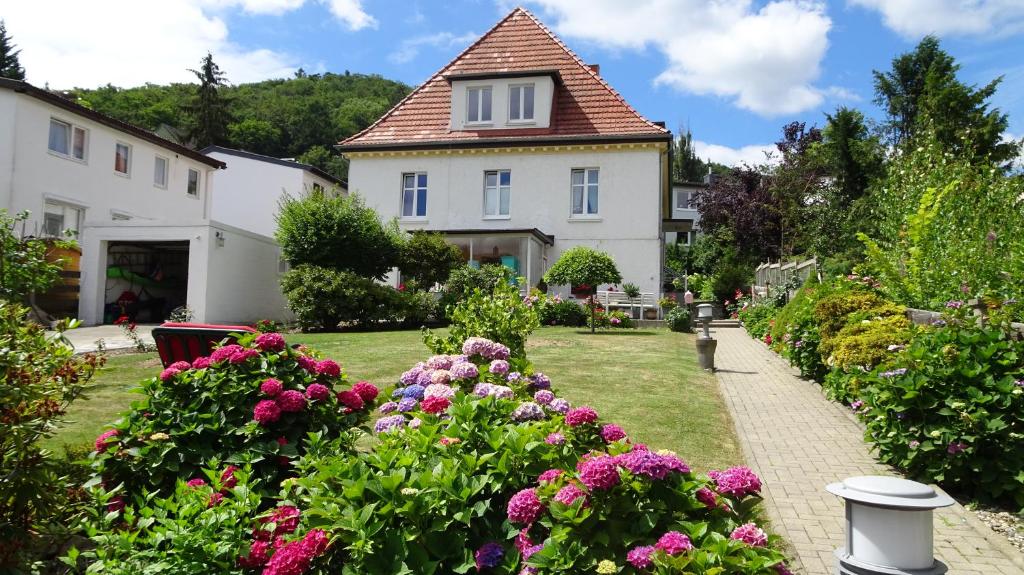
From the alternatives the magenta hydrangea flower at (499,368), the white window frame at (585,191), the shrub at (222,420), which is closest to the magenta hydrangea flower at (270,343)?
the shrub at (222,420)

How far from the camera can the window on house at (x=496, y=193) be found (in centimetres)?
2631

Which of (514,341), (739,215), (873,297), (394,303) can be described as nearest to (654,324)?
(394,303)

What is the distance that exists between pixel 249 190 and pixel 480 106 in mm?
13484

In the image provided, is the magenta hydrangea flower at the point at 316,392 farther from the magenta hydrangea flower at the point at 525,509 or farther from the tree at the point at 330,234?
the tree at the point at 330,234

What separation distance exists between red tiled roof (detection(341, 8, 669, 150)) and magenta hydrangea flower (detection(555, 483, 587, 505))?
23.1 m

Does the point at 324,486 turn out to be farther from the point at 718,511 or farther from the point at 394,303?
the point at 394,303

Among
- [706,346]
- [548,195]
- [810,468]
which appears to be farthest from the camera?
[548,195]

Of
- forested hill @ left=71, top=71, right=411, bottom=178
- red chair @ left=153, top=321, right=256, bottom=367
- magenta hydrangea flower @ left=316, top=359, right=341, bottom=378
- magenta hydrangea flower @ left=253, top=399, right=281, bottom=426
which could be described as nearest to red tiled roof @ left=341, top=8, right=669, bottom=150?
red chair @ left=153, top=321, right=256, bottom=367

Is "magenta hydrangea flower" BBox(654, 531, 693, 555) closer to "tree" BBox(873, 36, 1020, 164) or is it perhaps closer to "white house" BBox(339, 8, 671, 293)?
"white house" BBox(339, 8, 671, 293)

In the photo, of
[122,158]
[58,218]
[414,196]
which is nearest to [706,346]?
[414,196]

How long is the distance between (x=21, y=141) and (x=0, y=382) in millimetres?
21724

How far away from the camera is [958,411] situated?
532 centimetres

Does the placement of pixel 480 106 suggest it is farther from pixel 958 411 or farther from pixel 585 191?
pixel 958 411

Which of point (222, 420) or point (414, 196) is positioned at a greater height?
point (414, 196)
